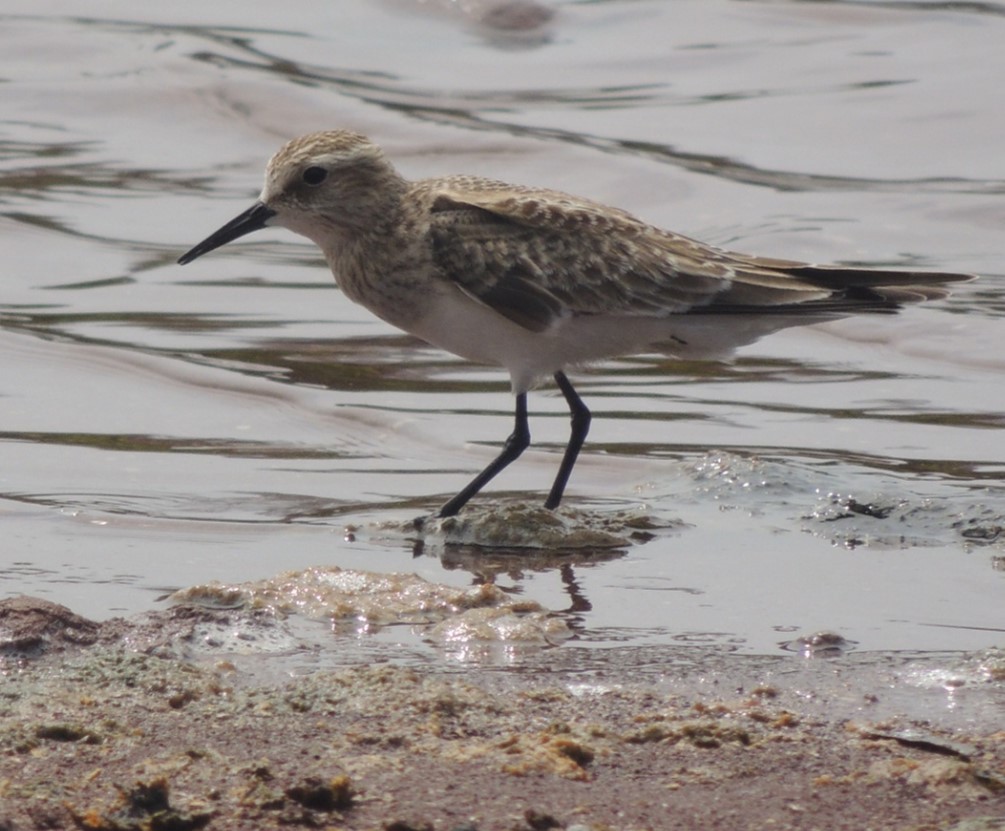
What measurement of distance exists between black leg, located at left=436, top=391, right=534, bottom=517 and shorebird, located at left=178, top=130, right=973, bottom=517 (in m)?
0.01

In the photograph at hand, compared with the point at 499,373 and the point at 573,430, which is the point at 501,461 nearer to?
the point at 573,430

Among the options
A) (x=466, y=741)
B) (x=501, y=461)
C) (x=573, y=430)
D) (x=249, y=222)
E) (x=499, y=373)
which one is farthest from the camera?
(x=499, y=373)

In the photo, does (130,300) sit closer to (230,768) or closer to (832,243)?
(832,243)

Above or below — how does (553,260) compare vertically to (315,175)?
below

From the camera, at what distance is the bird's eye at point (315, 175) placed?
6508 millimetres

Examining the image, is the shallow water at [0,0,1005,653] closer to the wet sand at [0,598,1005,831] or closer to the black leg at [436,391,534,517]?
the black leg at [436,391,534,517]

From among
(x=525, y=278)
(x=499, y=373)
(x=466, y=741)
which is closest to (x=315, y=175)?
(x=525, y=278)

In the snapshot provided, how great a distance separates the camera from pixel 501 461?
632cm

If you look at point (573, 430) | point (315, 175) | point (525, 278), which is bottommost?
point (573, 430)

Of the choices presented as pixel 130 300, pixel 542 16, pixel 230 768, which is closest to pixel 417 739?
pixel 230 768

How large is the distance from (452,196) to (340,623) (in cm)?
220

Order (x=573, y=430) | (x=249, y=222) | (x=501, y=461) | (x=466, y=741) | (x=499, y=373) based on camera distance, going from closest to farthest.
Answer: (x=466, y=741), (x=501, y=461), (x=573, y=430), (x=249, y=222), (x=499, y=373)

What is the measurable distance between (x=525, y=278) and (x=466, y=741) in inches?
114

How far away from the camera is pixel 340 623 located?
476 cm
